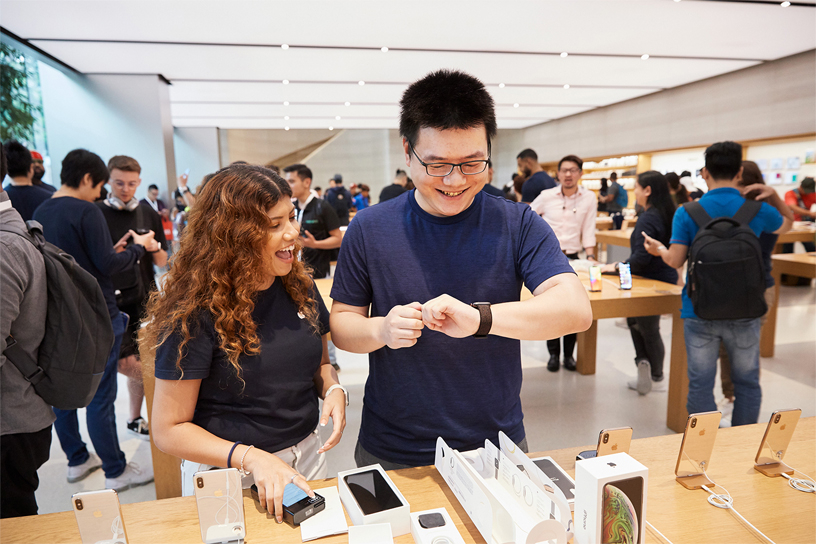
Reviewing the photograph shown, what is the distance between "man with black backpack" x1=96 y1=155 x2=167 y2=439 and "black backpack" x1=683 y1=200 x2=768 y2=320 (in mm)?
3077

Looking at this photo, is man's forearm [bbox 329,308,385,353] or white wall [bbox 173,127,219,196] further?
white wall [bbox 173,127,219,196]

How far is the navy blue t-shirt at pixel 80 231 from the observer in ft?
7.98

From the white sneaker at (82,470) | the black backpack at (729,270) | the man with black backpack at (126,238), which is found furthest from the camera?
the man with black backpack at (126,238)

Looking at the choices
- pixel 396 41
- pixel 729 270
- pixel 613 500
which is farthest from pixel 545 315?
pixel 396 41

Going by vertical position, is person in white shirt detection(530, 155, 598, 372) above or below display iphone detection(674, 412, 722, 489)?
above

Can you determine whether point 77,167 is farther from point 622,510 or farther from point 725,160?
point 725,160

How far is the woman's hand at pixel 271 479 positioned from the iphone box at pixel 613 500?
22.4 inches

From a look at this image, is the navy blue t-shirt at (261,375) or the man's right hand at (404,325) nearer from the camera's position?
the man's right hand at (404,325)

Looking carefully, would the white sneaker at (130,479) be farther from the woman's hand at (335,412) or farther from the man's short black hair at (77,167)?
the woman's hand at (335,412)

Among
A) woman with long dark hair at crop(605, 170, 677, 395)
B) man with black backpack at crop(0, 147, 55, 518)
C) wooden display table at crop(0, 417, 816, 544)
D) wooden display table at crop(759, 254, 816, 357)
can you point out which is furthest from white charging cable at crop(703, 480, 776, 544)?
wooden display table at crop(759, 254, 816, 357)

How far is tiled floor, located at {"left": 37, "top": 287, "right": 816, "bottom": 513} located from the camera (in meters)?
2.70

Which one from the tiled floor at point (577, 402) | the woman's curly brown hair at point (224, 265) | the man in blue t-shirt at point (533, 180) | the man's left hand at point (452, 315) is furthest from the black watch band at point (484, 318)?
the man in blue t-shirt at point (533, 180)

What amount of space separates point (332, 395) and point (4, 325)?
99cm

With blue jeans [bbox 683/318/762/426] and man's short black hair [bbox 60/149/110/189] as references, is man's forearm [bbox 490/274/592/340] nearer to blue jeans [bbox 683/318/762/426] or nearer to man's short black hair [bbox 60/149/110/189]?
blue jeans [bbox 683/318/762/426]
